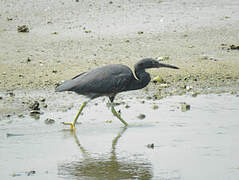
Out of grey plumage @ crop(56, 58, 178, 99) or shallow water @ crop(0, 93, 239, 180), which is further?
grey plumage @ crop(56, 58, 178, 99)

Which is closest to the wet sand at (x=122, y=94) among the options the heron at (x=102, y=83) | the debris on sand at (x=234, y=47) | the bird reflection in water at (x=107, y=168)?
the bird reflection in water at (x=107, y=168)

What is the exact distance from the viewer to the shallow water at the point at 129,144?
590 centimetres

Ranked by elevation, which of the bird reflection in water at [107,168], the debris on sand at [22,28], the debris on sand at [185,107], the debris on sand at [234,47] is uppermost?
the debris on sand at [22,28]

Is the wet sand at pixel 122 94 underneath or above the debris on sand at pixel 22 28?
underneath

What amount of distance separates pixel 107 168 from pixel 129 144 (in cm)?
100

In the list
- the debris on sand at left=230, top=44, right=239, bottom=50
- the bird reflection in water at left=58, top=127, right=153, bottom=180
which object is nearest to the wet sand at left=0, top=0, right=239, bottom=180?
the bird reflection in water at left=58, top=127, right=153, bottom=180

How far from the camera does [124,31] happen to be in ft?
43.7

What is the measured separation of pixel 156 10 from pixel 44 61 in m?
4.47

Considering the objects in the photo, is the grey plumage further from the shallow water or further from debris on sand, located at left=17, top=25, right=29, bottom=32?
debris on sand, located at left=17, top=25, right=29, bottom=32

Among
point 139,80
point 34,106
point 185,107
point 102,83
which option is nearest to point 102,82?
point 102,83

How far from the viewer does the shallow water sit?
5.90 metres

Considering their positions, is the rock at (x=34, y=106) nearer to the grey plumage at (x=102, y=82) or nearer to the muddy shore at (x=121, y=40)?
the grey plumage at (x=102, y=82)

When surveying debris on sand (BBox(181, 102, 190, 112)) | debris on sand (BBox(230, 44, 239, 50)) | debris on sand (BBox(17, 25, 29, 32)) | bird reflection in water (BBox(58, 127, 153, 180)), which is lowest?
debris on sand (BBox(181, 102, 190, 112))

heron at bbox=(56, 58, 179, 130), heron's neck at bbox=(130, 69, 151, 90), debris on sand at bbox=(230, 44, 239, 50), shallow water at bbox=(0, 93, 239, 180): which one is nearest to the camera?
shallow water at bbox=(0, 93, 239, 180)
